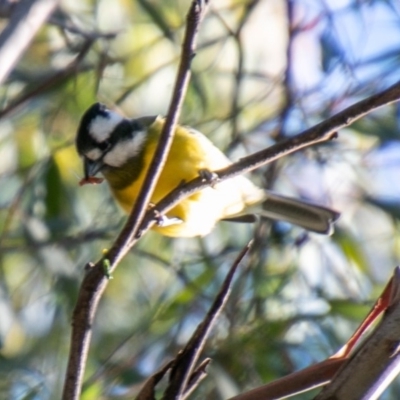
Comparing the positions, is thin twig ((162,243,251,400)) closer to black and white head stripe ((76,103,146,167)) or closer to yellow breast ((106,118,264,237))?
yellow breast ((106,118,264,237))

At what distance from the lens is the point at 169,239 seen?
2.74 m

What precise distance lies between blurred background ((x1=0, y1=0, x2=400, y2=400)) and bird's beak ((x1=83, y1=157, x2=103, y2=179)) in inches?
11.0

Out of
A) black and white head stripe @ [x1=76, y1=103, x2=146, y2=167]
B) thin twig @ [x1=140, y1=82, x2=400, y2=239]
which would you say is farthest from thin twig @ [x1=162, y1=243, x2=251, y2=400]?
black and white head stripe @ [x1=76, y1=103, x2=146, y2=167]

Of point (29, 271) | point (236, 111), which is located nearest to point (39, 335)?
point (29, 271)

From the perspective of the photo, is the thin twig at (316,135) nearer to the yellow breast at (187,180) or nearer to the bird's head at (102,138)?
the yellow breast at (187,180)

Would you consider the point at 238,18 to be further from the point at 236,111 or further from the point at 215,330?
the point at 215,330

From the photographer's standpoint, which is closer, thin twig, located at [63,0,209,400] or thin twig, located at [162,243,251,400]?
thin twig, located at [162,243,251,400]

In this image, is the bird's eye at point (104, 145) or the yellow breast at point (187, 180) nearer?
the yellow breast at point (187, 180)

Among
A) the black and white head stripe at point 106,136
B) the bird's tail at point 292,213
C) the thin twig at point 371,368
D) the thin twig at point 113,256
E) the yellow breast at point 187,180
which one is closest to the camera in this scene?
the thin twig at point 371,368

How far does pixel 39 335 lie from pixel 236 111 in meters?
0.81

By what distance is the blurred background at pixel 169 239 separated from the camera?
2283 mm

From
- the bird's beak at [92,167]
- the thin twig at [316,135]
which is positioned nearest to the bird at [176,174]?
the bird's beak at [92,167]

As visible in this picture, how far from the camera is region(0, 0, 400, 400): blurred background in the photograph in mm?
2283

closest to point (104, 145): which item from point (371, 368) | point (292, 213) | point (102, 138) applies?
point (102, 138)
